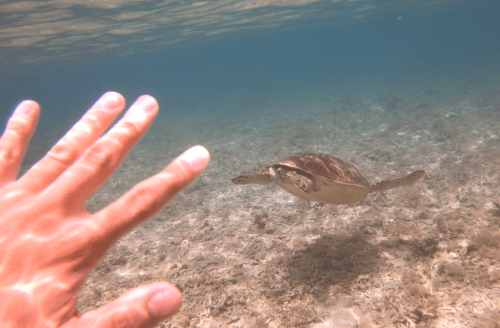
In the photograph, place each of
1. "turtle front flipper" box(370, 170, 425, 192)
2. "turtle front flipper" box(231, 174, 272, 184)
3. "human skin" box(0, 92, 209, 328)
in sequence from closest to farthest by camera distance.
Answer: "human skin" box(0, 92, 209, 328), "turtle front flipper" box(370, 170, 425, 192), "turtle front flipper" box(231, 174, 272, 184)

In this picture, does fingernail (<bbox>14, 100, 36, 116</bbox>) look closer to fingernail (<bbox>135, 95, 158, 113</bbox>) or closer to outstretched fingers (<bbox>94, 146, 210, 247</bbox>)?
fingernail (<bbox>135, 95, 158, 113</bbox>)

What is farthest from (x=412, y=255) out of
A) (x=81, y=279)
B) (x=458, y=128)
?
(x=458, y=128)

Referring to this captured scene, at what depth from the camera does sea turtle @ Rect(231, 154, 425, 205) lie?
155 inches

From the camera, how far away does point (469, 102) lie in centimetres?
1603

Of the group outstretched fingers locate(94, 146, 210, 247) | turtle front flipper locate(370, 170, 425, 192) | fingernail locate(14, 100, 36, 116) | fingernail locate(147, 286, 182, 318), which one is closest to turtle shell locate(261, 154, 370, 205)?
turtle front flipper locate(370, 170, 425, 192)

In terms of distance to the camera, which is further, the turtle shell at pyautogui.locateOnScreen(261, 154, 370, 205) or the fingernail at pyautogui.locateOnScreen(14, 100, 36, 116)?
the turtle shell at pyautogui.locateOnScreen(261, 154, 370, 205)

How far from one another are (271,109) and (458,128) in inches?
602

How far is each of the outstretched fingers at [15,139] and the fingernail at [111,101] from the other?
527 millimetres

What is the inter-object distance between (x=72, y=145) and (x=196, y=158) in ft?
2.24

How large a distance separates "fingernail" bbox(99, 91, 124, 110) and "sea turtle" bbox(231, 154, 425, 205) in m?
2.90

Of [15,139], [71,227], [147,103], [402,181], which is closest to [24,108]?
[15,139]

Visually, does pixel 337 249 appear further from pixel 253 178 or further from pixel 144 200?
pixel 144 200

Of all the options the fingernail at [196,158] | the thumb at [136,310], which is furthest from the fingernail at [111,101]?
the thumb at [136,310]

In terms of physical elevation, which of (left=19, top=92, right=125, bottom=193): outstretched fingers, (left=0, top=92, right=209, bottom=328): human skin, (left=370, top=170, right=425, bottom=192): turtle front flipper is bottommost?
(left=370, top=170, right=425, bottom=192): turtle front flipper
